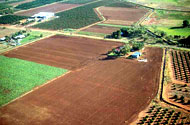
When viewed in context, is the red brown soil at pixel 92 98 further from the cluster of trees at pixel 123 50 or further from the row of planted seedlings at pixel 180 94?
the cluster of trees at pixel 123 50

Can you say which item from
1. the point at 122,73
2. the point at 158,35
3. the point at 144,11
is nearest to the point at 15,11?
the point at 144,11

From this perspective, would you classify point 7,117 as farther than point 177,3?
No

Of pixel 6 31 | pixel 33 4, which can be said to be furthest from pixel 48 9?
pixel 6 31

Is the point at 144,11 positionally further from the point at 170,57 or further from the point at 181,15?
the point at 170,57

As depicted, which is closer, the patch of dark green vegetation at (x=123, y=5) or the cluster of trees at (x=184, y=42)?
the cluster of trees at (x=184, y=42)

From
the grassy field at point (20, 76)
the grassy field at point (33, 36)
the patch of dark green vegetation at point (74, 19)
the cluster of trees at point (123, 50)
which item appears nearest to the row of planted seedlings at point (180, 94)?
the cluster of trees at point (123, 50)

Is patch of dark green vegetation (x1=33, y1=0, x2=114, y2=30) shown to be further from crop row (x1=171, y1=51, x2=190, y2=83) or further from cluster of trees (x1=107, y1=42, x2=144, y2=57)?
crop row (x1=171, y1=51, x2=190, y2=83)
